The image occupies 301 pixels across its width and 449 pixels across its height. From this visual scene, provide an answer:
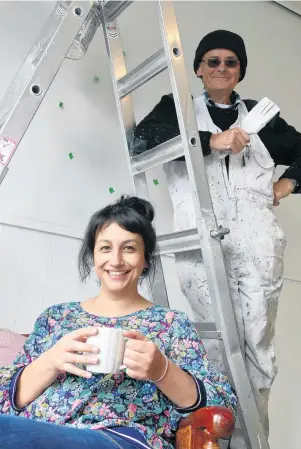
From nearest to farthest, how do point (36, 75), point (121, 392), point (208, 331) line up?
1. point (121, 392)
2. point (36, 75)
3. point (208, 331)

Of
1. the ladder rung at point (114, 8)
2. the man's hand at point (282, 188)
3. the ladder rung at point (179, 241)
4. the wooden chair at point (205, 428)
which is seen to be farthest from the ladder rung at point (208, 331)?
the ladder rung at point (114, 8)

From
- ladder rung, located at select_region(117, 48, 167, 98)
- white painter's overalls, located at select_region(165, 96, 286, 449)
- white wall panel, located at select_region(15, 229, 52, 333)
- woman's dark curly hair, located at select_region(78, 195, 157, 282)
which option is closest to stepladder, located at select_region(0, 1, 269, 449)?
ladder rung, located at select_region(117, 48, 167, 98)

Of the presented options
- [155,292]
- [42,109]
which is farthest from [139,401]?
[42,109]

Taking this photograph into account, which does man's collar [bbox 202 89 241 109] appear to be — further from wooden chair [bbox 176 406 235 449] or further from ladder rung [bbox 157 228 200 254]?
wooden chair [bbox 176 406 235 449]

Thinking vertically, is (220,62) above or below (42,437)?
above

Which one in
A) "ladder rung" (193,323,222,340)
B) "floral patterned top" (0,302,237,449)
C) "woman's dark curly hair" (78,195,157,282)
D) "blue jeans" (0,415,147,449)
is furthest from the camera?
"ladder rung" (193,323,222,340)

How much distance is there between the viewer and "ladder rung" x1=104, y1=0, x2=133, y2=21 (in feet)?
5.27

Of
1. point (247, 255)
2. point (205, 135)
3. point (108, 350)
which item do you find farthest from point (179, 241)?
point (108, 350)

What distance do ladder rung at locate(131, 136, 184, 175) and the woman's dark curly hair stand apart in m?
0.28

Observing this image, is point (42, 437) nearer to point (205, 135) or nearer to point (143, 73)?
point (205, 135)

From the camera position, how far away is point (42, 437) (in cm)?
75

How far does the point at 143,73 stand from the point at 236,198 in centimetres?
48

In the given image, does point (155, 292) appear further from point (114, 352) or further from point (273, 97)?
point (273, 97)

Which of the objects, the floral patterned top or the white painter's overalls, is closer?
the floral patterned top
